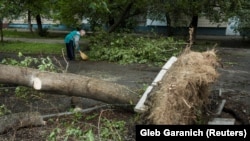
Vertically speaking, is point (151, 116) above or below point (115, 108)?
above

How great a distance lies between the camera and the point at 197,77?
5203 millimetres

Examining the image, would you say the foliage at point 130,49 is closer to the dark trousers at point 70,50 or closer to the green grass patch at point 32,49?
the dark trousers at point 70,50

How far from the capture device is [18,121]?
571 cm

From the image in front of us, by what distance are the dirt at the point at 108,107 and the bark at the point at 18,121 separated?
67 millimetres

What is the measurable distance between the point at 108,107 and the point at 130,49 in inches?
313

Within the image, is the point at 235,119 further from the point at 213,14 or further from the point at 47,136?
the point at 213,14

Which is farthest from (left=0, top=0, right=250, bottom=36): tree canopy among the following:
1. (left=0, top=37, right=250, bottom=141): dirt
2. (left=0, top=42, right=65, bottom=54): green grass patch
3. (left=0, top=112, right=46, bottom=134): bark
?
(left=0, top=112, right=46, bottom=134): bark

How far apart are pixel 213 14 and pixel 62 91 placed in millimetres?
14095

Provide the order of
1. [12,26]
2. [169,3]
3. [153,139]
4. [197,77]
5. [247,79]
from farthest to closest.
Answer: [12,26], [169,3], [247,79], [197,77], [153,139]

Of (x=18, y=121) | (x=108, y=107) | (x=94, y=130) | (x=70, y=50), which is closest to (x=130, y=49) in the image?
(x=70, y=50)

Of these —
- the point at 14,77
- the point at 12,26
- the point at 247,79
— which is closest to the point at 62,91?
the point at 14,77

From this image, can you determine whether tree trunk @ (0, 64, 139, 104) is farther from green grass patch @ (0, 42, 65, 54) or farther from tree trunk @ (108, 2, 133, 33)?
tree trunk @ (108, 2, 133, 33)

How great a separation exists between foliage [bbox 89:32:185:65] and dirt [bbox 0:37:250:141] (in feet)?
2.50

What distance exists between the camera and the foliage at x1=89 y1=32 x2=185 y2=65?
13602 millimetres
